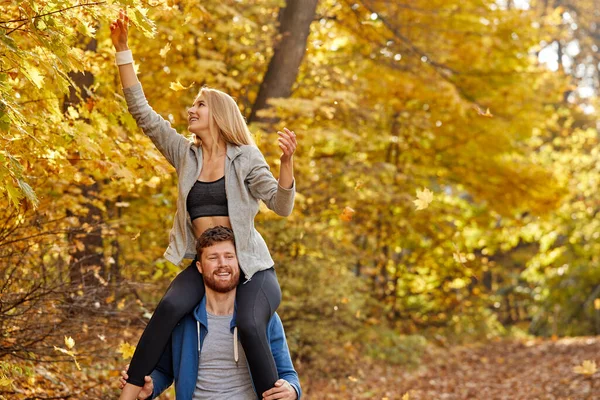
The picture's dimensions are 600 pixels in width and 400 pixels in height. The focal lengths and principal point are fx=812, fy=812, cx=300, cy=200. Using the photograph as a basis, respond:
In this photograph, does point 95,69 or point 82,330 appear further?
point 95,69

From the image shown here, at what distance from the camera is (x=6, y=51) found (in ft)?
11.6

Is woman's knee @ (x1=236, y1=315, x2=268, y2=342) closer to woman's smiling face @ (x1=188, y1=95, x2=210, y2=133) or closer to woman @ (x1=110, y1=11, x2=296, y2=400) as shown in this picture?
woman @ (x1=110, y1=11, x2=296, y2=400)

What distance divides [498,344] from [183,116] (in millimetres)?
9220

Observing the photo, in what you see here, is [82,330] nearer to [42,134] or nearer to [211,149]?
[42,134]

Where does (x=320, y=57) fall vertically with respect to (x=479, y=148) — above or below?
above

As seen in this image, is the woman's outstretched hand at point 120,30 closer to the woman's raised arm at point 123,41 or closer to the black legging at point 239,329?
the woman's raised arm at point 123,41

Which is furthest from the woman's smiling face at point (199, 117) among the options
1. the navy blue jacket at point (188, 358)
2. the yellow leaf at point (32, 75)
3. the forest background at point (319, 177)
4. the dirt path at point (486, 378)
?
the dirt path at point (486, 378)

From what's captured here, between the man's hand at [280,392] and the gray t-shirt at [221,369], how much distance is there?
0.15 meters

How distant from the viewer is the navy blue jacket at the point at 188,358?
11.9 feet

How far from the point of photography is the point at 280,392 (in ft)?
11.6

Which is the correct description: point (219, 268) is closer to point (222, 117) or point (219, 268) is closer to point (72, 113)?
point (222, 117)

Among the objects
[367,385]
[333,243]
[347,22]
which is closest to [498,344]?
[367,385]

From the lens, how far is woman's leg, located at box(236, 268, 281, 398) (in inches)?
139

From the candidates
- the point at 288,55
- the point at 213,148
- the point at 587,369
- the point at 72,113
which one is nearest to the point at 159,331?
the point at 213,148
